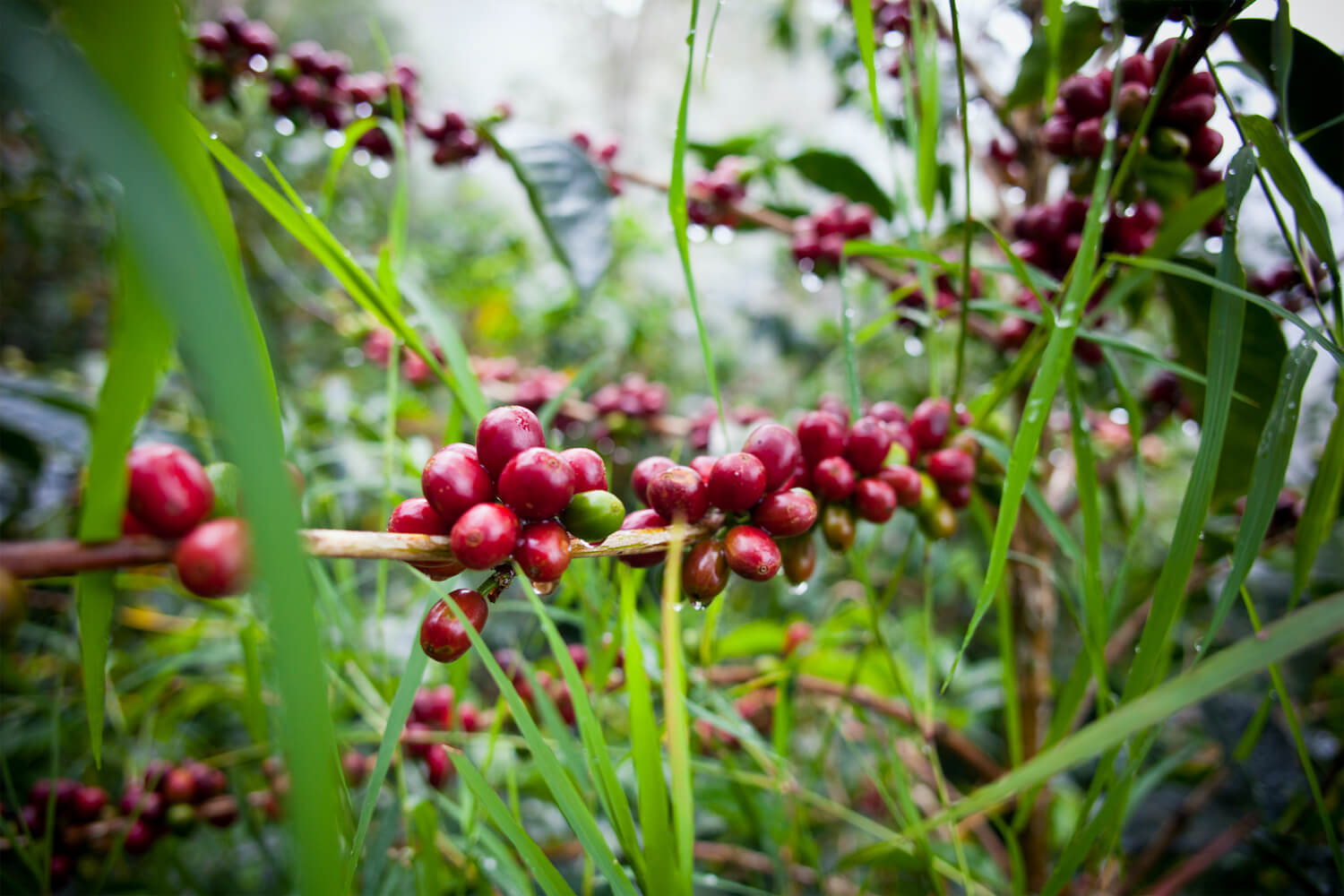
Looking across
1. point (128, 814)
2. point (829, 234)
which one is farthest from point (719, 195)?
point (128, 814)

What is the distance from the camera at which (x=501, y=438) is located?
0.87 feet

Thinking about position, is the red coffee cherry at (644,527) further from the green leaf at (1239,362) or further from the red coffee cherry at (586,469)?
the green leaf at (1239,362)

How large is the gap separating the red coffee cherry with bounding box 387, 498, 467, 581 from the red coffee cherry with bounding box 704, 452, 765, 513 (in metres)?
0.12

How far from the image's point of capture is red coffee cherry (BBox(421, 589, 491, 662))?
255mm

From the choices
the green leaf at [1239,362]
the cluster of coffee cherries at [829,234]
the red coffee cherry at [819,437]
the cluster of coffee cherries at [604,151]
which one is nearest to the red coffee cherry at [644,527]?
the red coffee cherry at [819,437]

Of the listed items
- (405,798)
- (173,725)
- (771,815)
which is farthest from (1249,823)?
(173,725)

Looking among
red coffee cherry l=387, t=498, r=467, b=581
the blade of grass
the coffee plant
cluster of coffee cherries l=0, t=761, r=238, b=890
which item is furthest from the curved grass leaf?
cluster of coffee cherries l=0, t=761, r=238, b=890

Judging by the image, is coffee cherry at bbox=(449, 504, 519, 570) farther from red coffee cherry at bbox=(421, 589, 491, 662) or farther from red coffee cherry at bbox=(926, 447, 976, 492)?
red coffee cherry at bbox=(926, 447, 976, 492)

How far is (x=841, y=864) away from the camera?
49cm

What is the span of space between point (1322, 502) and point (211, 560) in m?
0.46

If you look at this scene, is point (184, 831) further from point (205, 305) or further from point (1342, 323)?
point (1342, 323)

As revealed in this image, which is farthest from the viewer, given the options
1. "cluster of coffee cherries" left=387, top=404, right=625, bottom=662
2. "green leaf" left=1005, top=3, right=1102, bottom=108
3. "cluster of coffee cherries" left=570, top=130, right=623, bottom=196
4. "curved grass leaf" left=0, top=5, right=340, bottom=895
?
"cluster of coffee cherries" left=570, top=130, right=623, bottom=196

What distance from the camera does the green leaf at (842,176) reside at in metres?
0.77

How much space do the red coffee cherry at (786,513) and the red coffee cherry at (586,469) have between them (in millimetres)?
80
